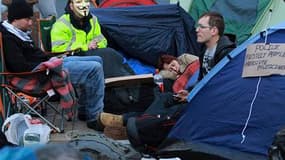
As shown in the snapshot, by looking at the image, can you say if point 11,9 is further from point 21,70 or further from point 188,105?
point 188,105

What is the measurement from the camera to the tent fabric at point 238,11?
8.96 metres

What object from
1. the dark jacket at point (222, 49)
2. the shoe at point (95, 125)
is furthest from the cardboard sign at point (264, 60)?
the shoe at point (95, 125)

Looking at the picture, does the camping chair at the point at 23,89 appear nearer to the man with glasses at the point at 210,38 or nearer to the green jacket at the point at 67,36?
the green jacket at the point at 67,36

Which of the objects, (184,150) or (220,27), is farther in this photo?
(220,27)

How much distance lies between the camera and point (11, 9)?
598cm

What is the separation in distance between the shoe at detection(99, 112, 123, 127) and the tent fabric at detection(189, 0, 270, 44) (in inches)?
136

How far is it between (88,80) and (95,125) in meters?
0.44

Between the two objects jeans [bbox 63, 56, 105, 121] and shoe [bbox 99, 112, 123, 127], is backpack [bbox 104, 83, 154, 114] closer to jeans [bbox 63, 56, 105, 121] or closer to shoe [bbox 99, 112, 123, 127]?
jeans [bbox 63, 56, 105, 121]

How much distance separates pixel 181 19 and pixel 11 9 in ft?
9.51

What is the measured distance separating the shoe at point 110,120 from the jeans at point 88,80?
0.30m

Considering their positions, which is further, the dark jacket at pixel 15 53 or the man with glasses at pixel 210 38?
the dark jacket at pixel 15 53

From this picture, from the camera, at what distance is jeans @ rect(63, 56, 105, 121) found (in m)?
6.14

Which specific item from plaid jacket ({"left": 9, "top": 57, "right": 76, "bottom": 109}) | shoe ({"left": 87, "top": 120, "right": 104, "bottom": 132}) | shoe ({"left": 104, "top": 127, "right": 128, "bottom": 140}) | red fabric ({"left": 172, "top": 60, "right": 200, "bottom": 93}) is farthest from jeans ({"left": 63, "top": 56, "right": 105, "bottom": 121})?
red fabric ({"left": 172, "top": 60, "right": 200, "bottom": 93})

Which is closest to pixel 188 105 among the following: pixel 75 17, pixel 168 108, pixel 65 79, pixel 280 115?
pixel 168 108
